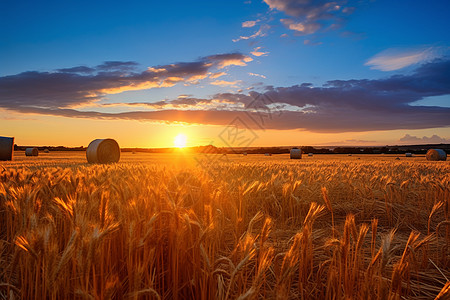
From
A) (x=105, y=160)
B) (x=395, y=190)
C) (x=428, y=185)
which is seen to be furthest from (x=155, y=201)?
(x=105, y=160)

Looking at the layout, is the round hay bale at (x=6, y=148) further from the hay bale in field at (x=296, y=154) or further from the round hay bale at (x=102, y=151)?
the hay bale in field at (x=296, y=154)

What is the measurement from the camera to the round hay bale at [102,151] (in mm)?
18578

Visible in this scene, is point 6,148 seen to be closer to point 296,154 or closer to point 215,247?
point 215,247

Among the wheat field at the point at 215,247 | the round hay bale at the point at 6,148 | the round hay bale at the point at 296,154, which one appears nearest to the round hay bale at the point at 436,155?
the round hay bale at the point at 296,154

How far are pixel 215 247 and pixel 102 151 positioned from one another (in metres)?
18.6

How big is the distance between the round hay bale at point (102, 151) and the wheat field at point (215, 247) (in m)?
14.3

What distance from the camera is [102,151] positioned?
62.1 feet

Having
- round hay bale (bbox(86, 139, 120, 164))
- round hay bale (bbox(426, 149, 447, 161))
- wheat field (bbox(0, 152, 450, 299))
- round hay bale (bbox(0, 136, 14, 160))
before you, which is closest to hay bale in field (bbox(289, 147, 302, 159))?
round hay bale (bbox(426, 149, 447, 161))

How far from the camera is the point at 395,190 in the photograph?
4621 millimetres

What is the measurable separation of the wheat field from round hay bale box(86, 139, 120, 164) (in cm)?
1429

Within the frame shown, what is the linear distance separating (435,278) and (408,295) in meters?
0.42

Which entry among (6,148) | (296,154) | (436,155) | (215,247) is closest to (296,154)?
(296,154)

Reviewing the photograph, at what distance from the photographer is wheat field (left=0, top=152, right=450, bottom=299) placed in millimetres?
1368

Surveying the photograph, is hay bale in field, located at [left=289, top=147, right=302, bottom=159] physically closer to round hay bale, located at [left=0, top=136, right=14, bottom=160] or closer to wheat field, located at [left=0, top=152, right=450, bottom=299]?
wheat field, located at [left=0, top=152, right=450, bottom=299]
